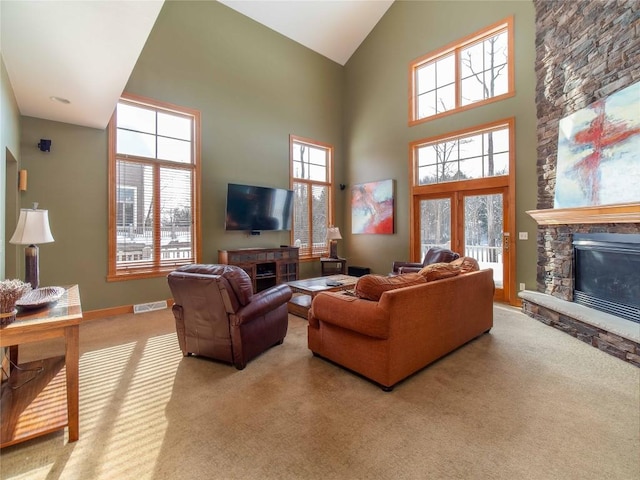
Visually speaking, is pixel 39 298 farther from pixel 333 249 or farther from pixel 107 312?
pixel 333 249

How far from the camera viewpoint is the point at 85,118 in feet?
12.5

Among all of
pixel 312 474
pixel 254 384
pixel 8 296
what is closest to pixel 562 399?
pixel 312 474

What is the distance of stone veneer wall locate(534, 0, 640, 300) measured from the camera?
3.19m

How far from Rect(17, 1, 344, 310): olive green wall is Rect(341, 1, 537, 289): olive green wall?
703 millimetres

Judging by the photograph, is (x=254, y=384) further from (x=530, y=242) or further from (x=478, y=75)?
(x=478, y=75)

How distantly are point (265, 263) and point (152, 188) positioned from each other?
224 cm

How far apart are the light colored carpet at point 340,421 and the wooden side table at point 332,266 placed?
3616 millimetres

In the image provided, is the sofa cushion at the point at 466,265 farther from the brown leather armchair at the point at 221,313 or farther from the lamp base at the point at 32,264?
the lamp base at the point at 32,264

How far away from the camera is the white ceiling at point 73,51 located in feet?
6.49

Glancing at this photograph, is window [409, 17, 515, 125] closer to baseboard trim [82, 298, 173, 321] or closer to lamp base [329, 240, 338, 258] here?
lamp base [329, 240, 338, 258]

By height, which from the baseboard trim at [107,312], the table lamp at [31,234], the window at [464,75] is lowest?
the baseboard trim at [107,312]

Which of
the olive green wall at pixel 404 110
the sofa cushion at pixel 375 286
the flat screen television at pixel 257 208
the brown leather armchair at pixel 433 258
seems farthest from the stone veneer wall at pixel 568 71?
the flat screen television at pixel 257 208

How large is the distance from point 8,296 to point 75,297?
61 cm

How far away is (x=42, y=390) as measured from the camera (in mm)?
1963
